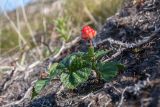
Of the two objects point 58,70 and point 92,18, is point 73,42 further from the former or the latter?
point 92,18

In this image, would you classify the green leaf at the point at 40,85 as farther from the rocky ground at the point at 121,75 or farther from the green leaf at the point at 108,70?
the green leaf at the point at 108,70

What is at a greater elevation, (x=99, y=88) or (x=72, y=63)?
(x=72, y=63)

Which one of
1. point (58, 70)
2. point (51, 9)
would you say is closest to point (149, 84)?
point (58, 70)

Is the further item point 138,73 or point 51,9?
point 51,9

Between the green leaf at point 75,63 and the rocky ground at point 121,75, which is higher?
the green leaf at point 75,63

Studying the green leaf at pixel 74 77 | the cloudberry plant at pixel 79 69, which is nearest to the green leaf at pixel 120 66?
the cloudberry plant at pixel 79 69

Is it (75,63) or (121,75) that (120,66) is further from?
(75,63)

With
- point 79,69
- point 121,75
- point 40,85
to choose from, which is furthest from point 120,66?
point 40,85
